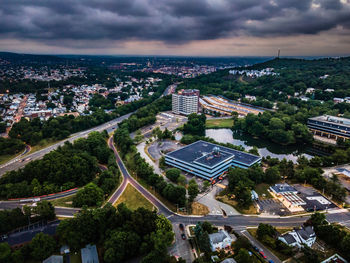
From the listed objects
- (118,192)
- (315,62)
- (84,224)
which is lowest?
(118,192)

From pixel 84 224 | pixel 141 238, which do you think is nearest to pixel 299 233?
pixel 141 238

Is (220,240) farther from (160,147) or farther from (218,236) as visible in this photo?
(160,147)

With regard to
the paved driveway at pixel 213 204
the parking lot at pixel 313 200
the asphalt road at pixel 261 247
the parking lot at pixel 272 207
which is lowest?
the asphalt road at pixel 261 247

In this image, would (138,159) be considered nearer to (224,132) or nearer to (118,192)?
Result: (118,192)

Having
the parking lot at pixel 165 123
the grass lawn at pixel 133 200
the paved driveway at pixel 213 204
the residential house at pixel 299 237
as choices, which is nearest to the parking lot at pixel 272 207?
the paved driveway at pixel 213 204

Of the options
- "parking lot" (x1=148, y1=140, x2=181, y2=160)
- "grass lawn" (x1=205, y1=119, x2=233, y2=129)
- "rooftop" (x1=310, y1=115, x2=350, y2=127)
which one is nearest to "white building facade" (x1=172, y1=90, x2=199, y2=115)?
"grass lawn" (x1=205, y1=119, x2=233, y2=129)

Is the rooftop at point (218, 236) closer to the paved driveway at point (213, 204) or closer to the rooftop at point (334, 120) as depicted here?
the paved driveway at point (213, 204)

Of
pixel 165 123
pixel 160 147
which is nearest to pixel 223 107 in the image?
pixel 165 123
